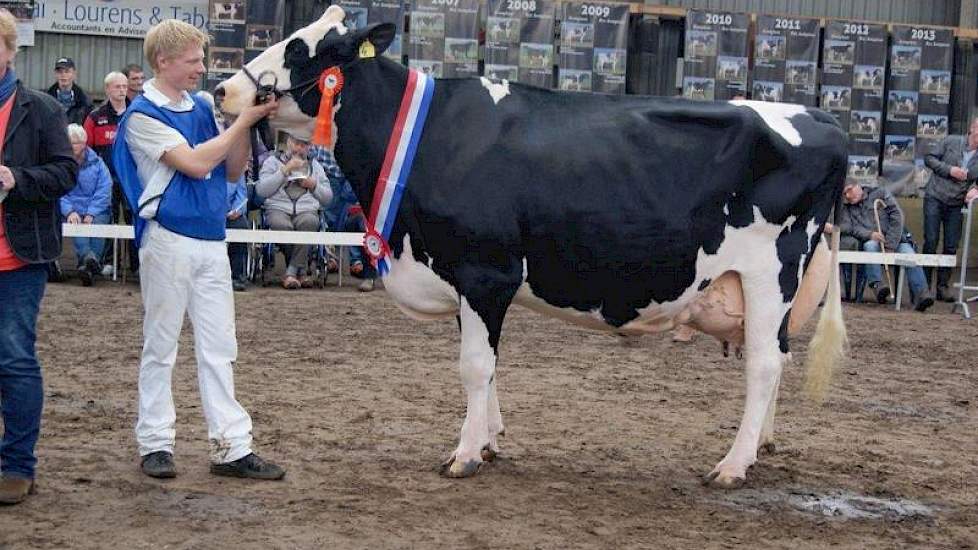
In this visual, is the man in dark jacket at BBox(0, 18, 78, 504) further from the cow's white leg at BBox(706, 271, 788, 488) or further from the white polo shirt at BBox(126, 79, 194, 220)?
the cow's white leg at BBox(706, 271, 788, 488)

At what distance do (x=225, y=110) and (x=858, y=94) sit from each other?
14253mm

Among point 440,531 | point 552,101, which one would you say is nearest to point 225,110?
point 552,101

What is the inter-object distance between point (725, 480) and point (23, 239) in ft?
11.2

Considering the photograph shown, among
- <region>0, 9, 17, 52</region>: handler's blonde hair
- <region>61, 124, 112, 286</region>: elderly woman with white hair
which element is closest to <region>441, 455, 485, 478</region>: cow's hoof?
<region>0, 9, 17, 52</region>: handler's blonde hair

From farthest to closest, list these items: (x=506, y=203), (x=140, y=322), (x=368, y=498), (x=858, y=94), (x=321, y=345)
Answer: (x=858, y=94)
(x=140, y=322)
(x=321, y=345)
(x=506, y=203)
(x=368, y=498)

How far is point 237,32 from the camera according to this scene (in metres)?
17.0

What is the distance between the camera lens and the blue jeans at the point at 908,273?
1516 centimetres

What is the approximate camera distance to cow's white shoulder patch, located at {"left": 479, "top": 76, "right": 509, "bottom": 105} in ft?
21.6

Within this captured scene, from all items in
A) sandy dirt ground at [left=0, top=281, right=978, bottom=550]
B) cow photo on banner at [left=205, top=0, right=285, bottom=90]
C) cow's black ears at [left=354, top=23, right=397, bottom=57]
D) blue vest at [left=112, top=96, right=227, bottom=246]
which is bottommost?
sandy dirt ground at [left=0, top=281, right=978, bottom=550]

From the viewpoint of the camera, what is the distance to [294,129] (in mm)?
6480

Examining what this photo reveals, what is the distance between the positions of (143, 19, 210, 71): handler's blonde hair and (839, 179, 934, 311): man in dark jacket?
1085 centimetres

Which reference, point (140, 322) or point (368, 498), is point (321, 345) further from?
point (368, 498)

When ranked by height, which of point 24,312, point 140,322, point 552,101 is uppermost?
point 552,101

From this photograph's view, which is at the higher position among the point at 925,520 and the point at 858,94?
the point at 858,94
